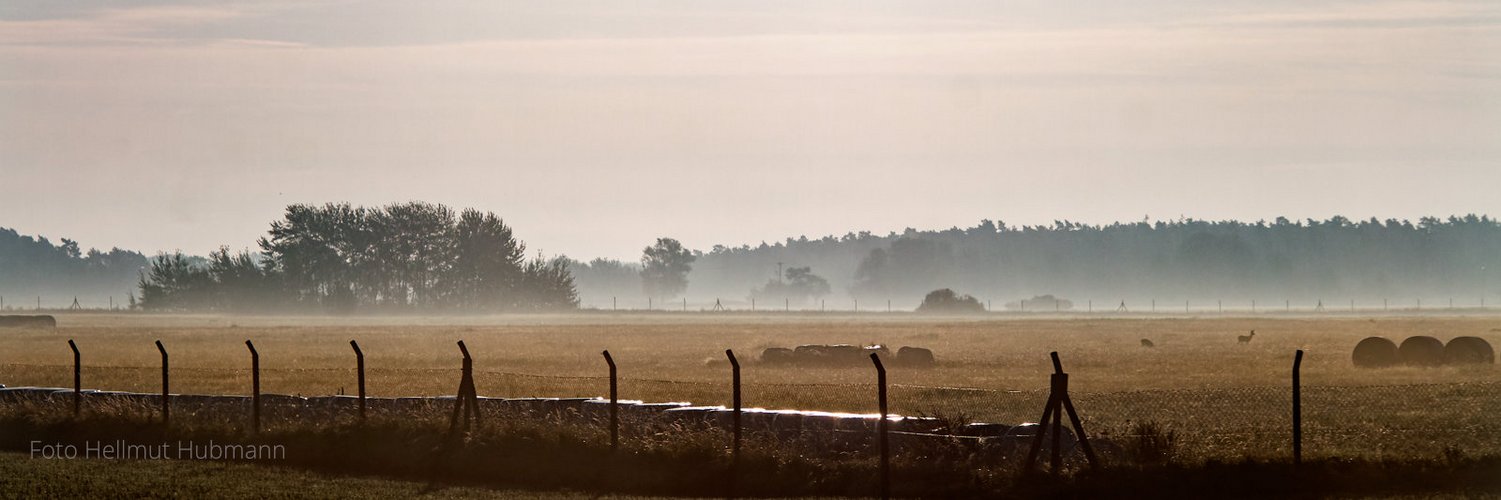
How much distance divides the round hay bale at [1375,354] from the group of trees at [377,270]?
108m

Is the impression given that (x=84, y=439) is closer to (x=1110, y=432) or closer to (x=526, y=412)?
(x=526, y=412)

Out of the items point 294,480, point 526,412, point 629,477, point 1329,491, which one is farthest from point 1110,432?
point 294,480

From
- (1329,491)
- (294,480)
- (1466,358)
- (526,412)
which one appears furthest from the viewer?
(1466,358)

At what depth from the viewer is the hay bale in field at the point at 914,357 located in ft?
162

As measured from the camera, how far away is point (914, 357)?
163 feet

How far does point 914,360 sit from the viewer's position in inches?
1949

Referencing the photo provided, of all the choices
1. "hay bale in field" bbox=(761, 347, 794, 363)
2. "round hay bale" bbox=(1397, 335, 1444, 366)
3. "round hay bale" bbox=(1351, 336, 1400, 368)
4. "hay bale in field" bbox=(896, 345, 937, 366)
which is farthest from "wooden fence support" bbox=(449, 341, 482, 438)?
"round hay bale" bbox=(1397, 335, 1444, 366)

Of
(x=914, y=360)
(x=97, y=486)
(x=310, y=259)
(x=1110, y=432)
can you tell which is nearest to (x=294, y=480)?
(x=97, y=486)

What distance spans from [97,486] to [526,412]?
6260 millimetres

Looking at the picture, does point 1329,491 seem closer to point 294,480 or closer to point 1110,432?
point 1110,432

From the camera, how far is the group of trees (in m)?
145

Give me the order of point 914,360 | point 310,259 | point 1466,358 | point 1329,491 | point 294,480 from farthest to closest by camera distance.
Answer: point 310,259, point 914,360, point 1466,358, point 294,480, point 1329,491

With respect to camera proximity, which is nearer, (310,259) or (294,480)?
(294,480)

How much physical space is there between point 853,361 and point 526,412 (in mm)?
26782
